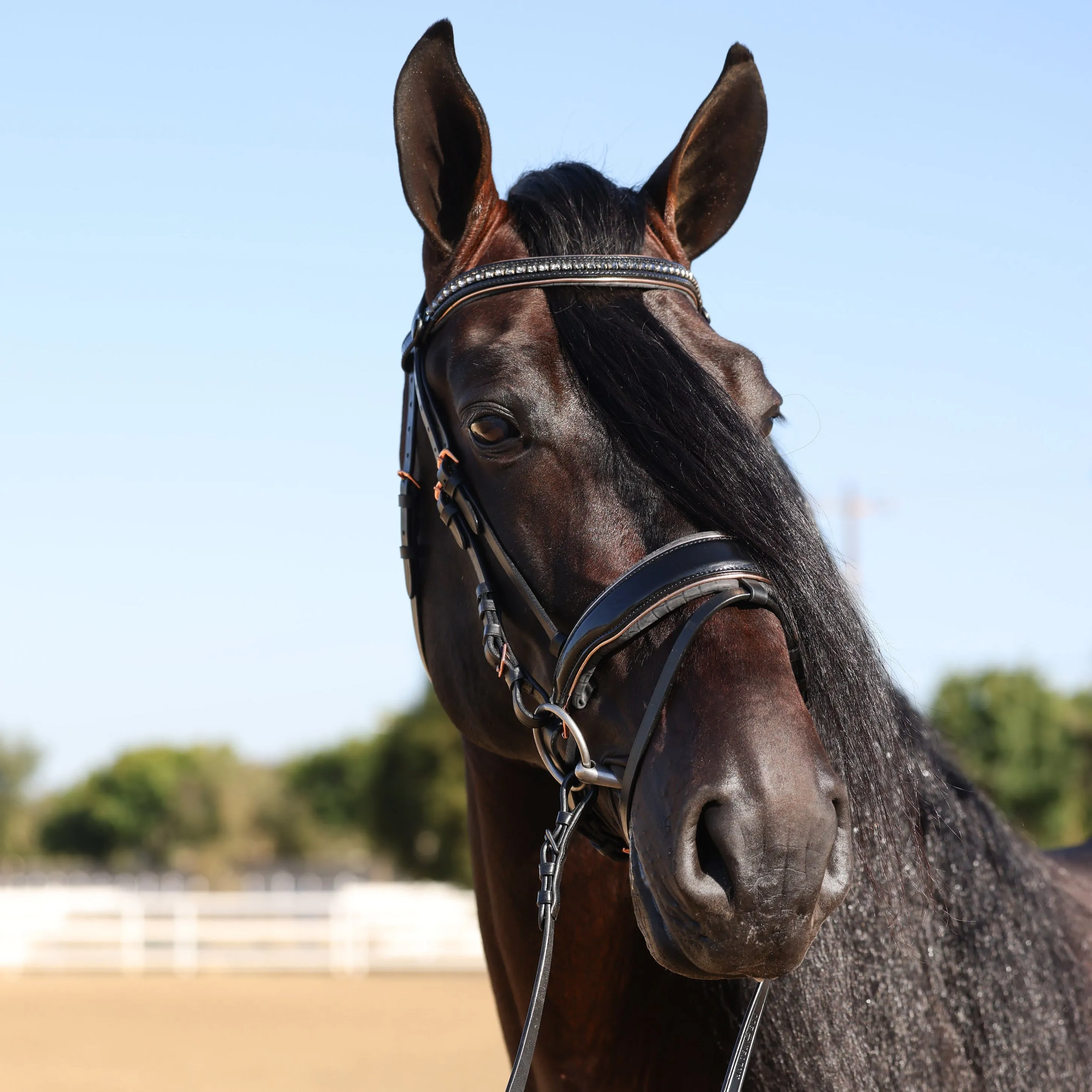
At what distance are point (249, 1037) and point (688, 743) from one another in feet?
41.0

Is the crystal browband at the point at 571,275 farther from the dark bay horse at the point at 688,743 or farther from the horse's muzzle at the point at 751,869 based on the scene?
the horse's muzzle at the point at 751,869

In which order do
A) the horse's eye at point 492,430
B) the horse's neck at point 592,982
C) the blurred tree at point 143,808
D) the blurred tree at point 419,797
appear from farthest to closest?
the blurred tree at point 143,808 < the blurred tree at point 419,797 < the horse's neck at point 592,982 < the horse's eye at point 492,430

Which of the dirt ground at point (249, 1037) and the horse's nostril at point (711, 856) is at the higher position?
the horse's nostril at point (711, 856)

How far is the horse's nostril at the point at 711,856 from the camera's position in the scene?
1.67 m

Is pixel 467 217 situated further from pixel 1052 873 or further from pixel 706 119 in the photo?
pixel 1052 873

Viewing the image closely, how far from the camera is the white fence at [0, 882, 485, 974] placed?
20312 mm

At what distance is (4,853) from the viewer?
3408 inches

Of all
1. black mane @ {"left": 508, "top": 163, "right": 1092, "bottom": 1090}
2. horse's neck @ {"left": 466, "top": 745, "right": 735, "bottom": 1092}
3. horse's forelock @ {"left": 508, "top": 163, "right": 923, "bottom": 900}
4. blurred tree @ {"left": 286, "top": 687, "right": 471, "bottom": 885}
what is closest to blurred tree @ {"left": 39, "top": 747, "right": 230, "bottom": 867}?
blurred tree @ {"left": 286, "top": 687, "right": 471, "bottom": 885}

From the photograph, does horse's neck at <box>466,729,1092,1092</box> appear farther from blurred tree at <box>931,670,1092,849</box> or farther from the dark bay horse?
blurred tree at <box>931,670,1092,849</box>

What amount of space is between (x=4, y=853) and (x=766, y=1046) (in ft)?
310

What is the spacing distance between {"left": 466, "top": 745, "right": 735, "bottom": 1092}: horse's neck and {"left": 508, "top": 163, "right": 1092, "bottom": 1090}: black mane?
85mm

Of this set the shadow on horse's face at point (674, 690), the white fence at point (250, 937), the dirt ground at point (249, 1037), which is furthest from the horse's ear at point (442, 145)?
the white fence at point (250, 937)

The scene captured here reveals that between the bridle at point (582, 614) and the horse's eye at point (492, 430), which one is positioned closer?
the bridle at point (582, 614)

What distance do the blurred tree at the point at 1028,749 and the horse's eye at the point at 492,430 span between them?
67.7ft
